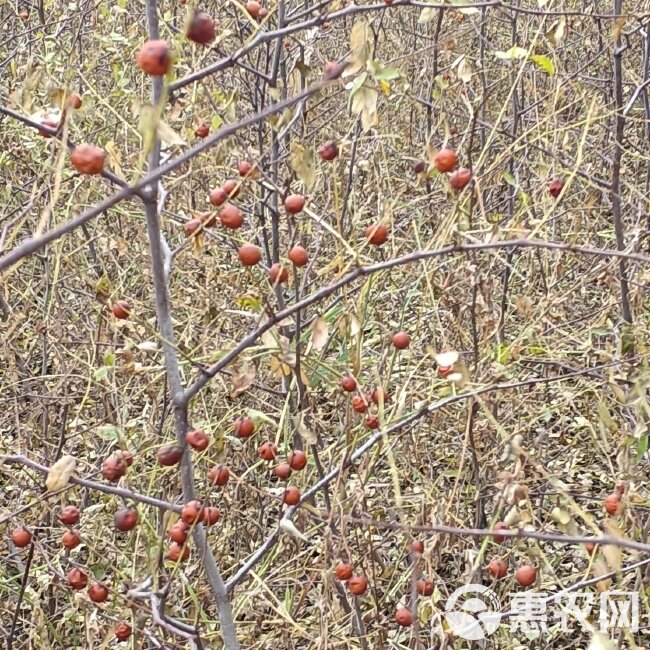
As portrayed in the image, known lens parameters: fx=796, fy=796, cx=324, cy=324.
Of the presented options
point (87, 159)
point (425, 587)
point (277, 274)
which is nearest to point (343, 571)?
point (425, 587)

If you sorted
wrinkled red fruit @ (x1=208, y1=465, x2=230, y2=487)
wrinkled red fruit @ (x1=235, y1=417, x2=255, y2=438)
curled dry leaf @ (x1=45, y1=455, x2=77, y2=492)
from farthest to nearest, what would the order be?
wrinkled red fruit @ (x1=235, y1=417, x2=255, y2=438), wrinkled red fruit @ (x1=208, y1=465, x2=230, y2=487), curled dry leaf @ (x1=45, y1=455, x2=77, y2=492)

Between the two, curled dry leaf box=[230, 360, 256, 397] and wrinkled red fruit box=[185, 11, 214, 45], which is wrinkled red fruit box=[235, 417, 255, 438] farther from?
wrinkled red fruit box=[185, 11, 214, 45]

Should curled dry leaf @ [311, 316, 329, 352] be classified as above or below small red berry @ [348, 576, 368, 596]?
above

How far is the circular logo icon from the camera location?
1.40m

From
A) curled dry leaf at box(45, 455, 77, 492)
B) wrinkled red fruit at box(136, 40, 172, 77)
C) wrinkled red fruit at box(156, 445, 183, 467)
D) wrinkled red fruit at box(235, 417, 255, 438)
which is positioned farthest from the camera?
wrinkled red fruit at box(235, 417, 255, 438)

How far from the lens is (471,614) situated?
5.74 ft

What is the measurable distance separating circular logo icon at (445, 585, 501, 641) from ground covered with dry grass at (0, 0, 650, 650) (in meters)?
0.05

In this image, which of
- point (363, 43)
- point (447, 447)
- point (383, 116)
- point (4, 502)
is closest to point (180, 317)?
point (4, 502)

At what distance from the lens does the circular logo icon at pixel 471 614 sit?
1.40 meters

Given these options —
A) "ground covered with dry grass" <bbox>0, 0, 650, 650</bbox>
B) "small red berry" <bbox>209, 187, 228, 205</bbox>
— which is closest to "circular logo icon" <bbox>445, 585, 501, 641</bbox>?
"ground covered with dry grass" <bbox>0, 0, 650, 650</bbox>

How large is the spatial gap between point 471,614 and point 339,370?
0.83m

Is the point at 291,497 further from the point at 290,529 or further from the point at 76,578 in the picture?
the point at 76,578

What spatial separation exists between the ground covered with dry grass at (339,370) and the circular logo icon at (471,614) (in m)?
0.05

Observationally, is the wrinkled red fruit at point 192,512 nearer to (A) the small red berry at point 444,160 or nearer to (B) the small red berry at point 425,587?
(B) the small red berry at point 425,587
